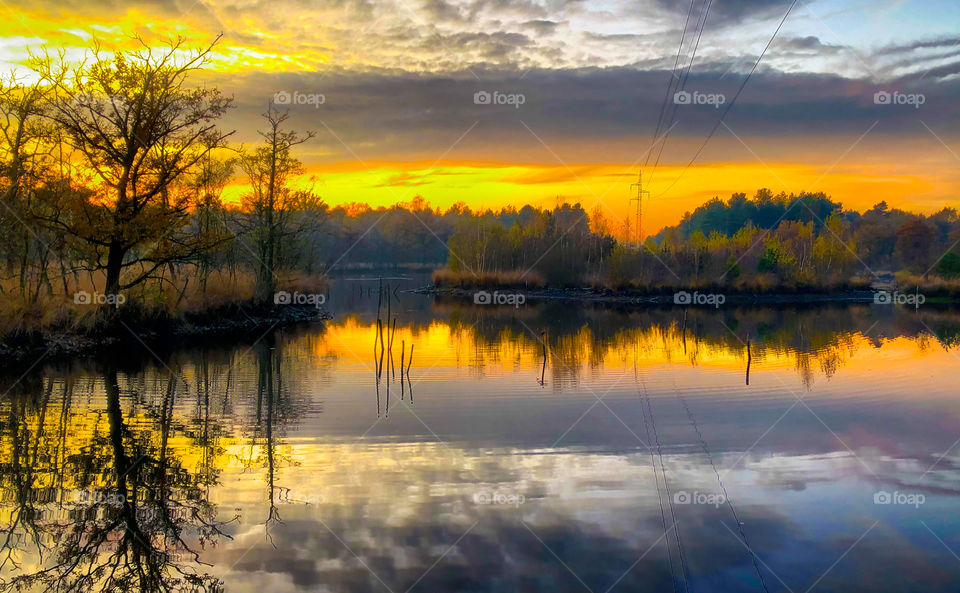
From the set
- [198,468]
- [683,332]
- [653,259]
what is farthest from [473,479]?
[653,259]

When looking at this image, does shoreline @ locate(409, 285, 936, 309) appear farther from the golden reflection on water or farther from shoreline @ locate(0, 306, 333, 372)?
the golden reflection on water

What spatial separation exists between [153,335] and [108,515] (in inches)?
974

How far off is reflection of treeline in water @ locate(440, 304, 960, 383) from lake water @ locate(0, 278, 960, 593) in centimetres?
551

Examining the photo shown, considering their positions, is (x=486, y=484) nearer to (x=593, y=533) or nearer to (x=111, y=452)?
(x=593, y=533)

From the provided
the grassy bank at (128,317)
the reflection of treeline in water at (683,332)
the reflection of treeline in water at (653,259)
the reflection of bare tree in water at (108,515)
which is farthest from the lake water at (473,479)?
the reflection of treeline in water at (653,259)

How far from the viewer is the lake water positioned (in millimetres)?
8555

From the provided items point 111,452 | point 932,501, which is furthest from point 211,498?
point 932,501

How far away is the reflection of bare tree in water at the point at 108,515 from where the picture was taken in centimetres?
818

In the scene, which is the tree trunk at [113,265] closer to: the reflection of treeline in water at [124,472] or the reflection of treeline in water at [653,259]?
the reflection of treeline in water at [124,472]

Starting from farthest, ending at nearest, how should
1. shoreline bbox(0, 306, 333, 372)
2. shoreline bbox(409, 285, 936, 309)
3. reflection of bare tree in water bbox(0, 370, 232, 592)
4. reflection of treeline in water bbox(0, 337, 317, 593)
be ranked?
shoreline bbox(409, 285, 936, 309)
shoreline bbox(0, 306, 333, 372)
reflection of treeline in water bbox(0, 337, 317, 593)
reflection of bare tree in water bbox(0, 370, 232, 592)

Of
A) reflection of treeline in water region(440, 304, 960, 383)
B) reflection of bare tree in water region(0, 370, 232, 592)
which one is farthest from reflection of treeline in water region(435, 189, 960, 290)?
reflection of bare tree in water region(0, 370, 232, 592)

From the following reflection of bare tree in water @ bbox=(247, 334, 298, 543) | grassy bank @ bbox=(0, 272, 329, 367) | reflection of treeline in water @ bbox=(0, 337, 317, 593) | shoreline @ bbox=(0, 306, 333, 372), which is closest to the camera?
reflection of treeline in water @ bbox=(0, 337, 317, 593)

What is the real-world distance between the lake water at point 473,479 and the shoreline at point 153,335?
1504mm

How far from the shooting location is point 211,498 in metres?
10.8
